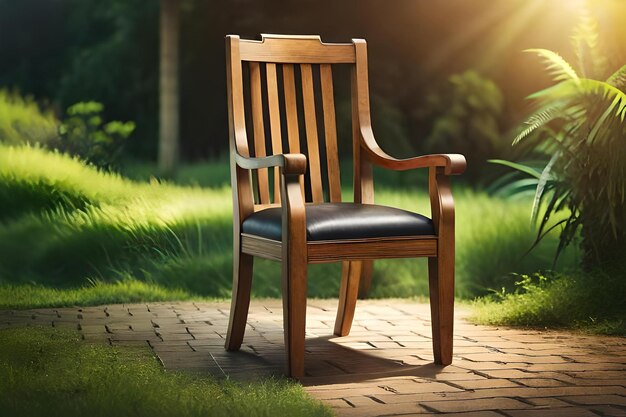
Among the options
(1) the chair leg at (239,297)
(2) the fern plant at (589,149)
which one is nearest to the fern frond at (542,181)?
(2) the fern plant at (589,149)

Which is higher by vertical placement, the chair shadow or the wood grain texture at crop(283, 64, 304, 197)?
the wood grain texture at crop(283, 64, 304, 197)

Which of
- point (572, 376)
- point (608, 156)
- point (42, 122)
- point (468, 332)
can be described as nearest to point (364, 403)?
point (572, 376)

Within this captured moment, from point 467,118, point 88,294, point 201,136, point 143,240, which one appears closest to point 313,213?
point 88,294

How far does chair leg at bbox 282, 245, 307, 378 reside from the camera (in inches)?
124

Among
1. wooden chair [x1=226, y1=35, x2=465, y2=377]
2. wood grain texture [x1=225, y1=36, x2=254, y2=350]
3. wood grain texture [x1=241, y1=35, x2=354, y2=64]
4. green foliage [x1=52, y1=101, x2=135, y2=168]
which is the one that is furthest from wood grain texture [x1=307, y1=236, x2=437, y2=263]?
green foliage [x1=52, y1=101, x2=135, y2=168]

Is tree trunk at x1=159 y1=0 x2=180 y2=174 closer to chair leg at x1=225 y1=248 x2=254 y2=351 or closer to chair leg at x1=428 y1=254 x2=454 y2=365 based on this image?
chair leg at x1=225 y1=248 x2=254 y2=351

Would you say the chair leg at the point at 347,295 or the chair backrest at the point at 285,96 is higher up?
the chair backrest at the point at 285,96

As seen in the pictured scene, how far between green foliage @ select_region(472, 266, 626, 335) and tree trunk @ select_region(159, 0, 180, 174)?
95.6 inches

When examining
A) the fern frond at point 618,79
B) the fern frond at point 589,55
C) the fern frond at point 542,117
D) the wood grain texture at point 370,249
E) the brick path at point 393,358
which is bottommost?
the brick path at point 393,358

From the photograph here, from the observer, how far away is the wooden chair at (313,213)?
3.17 m

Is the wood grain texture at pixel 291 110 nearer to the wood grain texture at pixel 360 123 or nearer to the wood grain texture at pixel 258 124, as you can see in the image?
the wood grain texture at pixel 258 124

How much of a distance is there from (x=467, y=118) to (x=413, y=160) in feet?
11.1

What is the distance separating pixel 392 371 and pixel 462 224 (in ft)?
8.66

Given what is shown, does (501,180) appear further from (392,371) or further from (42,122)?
(392,371)
